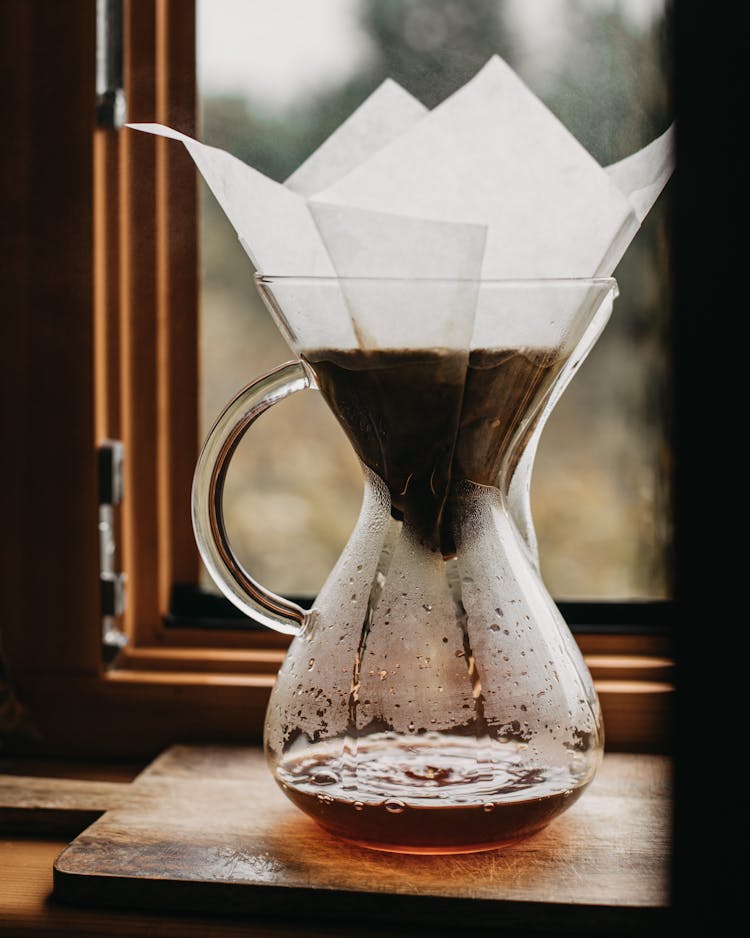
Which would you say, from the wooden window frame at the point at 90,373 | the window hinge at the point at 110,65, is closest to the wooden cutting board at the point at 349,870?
the wooden window frame at the point at 90,373

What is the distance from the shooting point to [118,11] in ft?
2.52

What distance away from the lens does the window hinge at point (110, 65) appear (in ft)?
2.47

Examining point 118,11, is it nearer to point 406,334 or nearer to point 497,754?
point 406,334

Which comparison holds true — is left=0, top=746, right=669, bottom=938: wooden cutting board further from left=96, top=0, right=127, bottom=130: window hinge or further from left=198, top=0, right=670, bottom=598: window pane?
left=96, top=0, right=127, bottom=130: window hinge

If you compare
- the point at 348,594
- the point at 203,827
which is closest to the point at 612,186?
the point at 348,594

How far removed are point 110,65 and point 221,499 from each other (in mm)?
348

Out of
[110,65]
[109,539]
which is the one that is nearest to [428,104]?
[110,65]

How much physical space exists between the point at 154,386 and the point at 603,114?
34cm

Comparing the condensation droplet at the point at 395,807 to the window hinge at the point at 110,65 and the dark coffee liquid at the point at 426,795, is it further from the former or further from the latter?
the window hinge at the point at 110,65

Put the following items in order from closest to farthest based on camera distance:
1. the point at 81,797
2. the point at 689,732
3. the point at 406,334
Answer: the point at 689,732 < the point at 406,334 < the point at 81,797

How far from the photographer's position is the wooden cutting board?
492 millimetres

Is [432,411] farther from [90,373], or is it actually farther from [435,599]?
[90,373]

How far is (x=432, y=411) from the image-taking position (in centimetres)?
52

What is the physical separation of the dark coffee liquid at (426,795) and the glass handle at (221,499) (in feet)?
0.23
